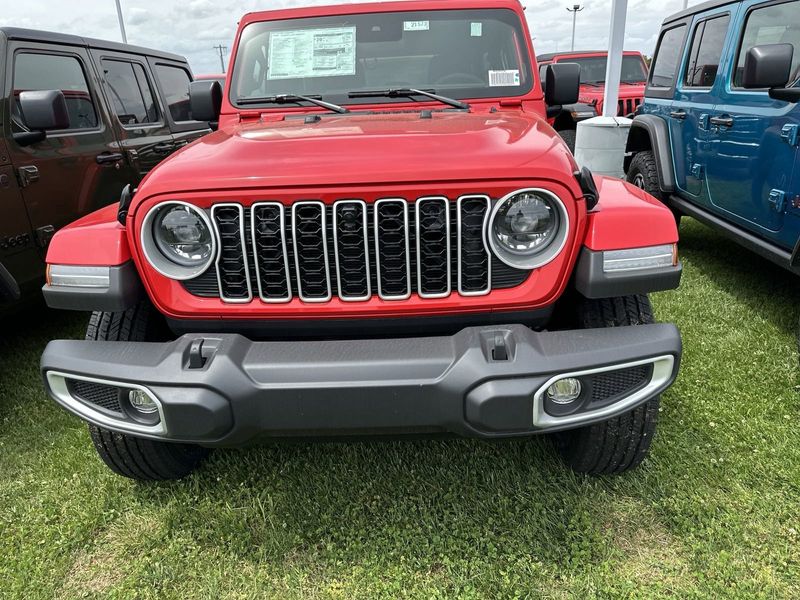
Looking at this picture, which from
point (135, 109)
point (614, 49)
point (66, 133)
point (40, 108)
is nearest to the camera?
point (40, 108)

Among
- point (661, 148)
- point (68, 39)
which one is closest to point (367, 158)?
point (68, 39)

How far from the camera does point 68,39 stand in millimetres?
4230

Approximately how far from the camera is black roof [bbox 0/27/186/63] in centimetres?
369

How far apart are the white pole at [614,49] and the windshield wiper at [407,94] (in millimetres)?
5831

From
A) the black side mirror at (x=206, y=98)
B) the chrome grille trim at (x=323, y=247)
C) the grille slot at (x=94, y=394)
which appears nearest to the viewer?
the chrome grille trim at (x=323, y=247)

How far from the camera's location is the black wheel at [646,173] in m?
5.41

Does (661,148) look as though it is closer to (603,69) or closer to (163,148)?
(163,148)

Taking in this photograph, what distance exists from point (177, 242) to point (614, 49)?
24.4ft

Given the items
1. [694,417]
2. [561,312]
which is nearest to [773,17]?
[694,417]

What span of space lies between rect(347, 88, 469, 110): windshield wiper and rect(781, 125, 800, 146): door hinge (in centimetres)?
197

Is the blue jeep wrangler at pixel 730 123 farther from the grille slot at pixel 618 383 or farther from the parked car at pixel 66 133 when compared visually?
the parked car at pixel 66 133

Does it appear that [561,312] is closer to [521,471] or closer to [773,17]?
[521,471]

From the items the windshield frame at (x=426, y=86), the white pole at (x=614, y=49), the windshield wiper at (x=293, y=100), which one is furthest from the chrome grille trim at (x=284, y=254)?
the white pole at (x=614, y=49)

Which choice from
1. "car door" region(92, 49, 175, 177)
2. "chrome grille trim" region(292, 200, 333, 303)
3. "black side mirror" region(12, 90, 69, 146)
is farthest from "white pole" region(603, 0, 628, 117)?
"chrome grille trim" region(292, 200, 333, 303)
